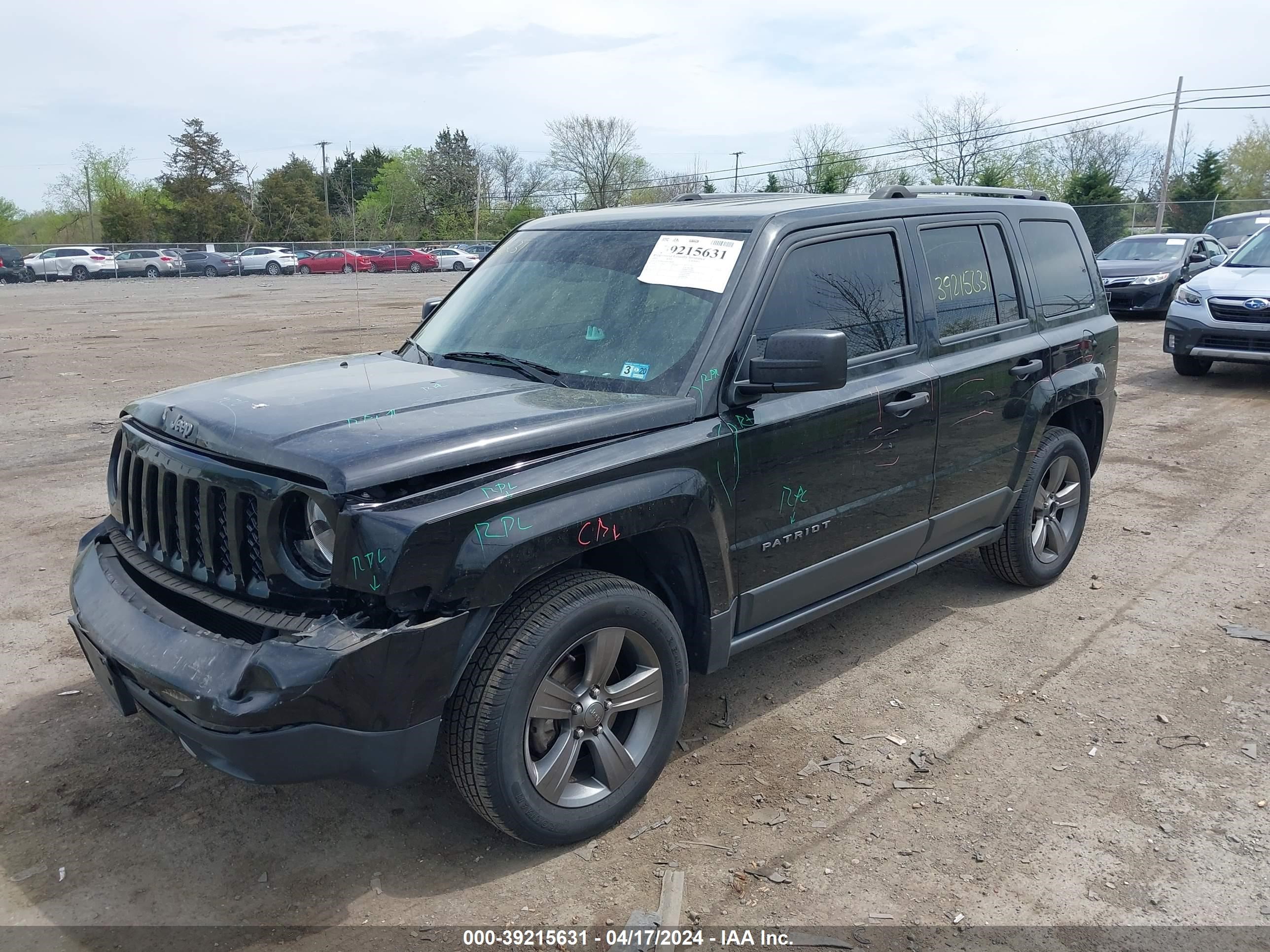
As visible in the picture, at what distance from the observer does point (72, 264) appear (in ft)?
153

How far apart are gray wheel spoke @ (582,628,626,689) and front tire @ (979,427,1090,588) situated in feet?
9.05

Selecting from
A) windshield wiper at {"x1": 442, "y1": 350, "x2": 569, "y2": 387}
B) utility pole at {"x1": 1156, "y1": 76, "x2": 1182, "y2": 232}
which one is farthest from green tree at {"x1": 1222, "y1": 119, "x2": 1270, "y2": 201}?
windshield wiper at {"x1": 442, "y1": 350, "x2": 569, "y2": 387}

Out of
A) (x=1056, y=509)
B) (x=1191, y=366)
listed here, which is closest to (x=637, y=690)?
(x=1056, y=509)

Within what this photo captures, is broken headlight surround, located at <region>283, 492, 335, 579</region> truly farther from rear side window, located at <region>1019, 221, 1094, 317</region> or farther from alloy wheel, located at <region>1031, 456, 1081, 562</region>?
rear side window, located at <region>1019, 221, 1094, 317</region>

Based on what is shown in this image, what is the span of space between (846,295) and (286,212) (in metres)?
74.2

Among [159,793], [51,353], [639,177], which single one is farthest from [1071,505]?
[639,177]

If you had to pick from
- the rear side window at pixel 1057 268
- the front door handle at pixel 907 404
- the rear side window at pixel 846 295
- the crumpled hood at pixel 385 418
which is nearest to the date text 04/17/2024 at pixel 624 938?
the crumpled hood at pixel 385 418

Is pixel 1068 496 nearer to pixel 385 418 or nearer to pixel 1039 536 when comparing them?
pixel 1039 536

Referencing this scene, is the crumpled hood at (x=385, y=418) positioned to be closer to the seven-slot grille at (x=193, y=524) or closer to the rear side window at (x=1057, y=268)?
the seven-slot grille at (x=193, y=524)

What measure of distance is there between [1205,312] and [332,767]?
1148cm

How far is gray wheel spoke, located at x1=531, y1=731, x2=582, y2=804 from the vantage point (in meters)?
3.05

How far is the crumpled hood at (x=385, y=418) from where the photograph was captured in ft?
9.03

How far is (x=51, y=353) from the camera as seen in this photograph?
15398mm

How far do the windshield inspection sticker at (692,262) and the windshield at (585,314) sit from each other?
2cm
